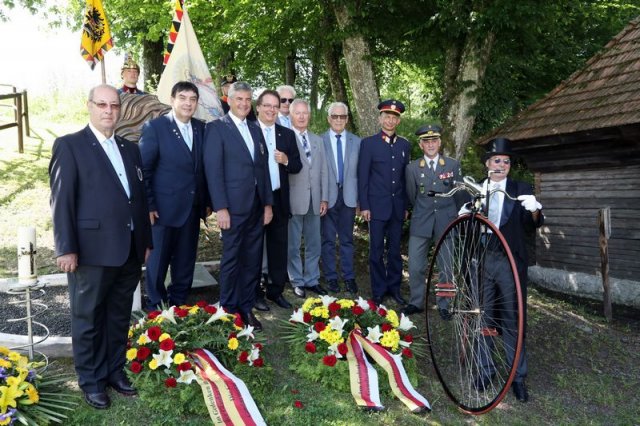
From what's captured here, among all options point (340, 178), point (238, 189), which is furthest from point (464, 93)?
point (238, 189)

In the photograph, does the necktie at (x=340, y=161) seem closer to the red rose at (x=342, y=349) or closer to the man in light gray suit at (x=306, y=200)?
the man in light gray suit at (x=306, y=200)

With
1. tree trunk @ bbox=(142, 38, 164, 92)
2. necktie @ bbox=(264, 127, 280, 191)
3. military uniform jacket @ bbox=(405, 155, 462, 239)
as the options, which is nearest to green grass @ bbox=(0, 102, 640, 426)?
military uniform jacket @ bbox=(405, 155, 462, 239)

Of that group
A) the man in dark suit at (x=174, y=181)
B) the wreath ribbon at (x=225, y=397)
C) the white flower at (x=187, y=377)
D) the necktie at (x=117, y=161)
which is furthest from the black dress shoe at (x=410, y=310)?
the necktie at (x=117, y=161)

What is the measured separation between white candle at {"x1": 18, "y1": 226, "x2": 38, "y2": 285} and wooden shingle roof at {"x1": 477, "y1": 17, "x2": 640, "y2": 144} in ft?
21.8

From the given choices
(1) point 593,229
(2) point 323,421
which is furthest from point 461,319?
(1) point 593,229

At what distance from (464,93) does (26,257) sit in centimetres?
634

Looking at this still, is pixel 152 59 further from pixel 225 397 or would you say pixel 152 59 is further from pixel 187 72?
pixel 225 397

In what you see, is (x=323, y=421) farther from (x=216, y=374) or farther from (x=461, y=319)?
(x=461, y=319)

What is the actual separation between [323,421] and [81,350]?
5.20 ft

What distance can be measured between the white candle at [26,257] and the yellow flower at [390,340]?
2513mm

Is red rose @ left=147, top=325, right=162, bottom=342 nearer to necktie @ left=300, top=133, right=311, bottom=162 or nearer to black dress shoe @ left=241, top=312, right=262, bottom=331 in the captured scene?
black dress shoe @ left=241, top=312, right=262, bottom=331

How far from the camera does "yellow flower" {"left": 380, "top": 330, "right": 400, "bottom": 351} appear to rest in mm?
4355

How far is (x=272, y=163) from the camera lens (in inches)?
195

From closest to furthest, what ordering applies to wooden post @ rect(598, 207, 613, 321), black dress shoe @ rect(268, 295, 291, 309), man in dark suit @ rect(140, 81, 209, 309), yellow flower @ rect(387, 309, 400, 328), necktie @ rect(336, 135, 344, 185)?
man in dark suit @ rect(140, 81, 209, 309) < yellow flower @ rect(387, 309, 400, 328) < black dress shoe @ rect(268, 295, 291, 309) < necktie @ rect(336, 135, 344, 185) < wooden post @ rect(598, 207, 613, 321)
